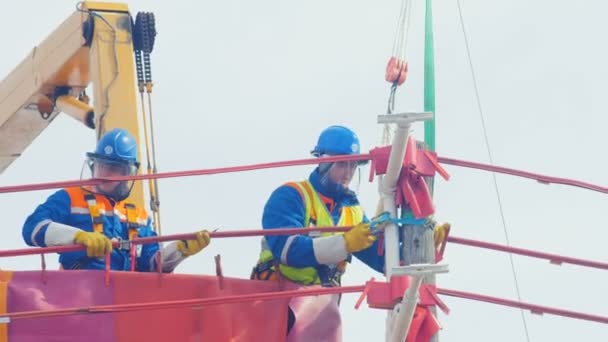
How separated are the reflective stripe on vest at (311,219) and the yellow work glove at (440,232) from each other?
103 centimetres

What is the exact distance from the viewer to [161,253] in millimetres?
11906

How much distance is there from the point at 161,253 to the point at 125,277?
65 cm

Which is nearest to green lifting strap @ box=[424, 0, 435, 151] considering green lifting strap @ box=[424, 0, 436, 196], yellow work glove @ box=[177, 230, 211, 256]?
green lifting strap @ box=[424, 0, 436, 196]

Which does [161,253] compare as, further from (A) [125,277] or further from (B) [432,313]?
(B) [432,313]

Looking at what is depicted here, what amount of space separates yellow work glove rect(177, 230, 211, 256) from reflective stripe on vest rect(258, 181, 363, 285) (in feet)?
1.76

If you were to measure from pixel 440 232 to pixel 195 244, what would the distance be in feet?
5.48

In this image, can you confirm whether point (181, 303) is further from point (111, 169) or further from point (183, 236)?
point (111, 169)

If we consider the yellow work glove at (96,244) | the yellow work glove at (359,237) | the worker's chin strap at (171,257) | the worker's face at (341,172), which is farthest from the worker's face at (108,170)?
the yellow work glove at (359,237)

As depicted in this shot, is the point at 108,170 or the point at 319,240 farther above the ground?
the point at 108,170

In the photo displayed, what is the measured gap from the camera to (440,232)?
10875 mm

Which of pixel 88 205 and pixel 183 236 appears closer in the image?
pixel 183 236

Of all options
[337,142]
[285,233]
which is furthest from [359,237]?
[337,142]

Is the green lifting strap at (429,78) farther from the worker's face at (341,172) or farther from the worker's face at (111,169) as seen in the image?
the worker's face at (111,169)

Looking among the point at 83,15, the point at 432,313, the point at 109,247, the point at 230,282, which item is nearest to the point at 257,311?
the point at 230,282
